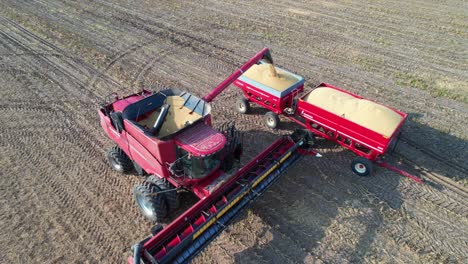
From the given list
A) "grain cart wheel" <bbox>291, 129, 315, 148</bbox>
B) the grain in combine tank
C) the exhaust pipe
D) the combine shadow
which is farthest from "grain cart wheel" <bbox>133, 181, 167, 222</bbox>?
the combine shadow

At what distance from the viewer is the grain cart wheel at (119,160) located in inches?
354

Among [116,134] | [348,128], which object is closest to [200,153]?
[116,134]

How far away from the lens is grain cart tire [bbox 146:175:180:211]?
750 cm

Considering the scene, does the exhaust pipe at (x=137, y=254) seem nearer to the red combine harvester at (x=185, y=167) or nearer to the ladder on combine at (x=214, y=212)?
the ladder on combine at (x=214, y=212)

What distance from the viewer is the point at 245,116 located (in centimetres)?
1168

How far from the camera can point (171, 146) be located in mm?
7121

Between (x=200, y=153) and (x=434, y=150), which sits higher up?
(x=200, y=153)

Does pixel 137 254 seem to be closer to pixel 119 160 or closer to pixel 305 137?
pixel 119 160

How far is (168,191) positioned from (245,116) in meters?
5.00

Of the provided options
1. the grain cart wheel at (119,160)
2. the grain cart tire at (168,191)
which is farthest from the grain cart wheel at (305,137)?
the grain cart wheel at (119,160)

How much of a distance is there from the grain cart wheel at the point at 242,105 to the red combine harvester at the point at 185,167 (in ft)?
10.7

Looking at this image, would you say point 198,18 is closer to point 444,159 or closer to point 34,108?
point 34,108

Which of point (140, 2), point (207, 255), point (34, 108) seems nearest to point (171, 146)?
point (207, 255)

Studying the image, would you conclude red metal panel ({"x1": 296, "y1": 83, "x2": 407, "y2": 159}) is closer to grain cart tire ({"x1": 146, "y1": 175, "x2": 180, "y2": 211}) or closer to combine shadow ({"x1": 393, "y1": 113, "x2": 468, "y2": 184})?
combine shadow ({"x1": 393, "y1": 113, "x2": 468, "y2": 184})
